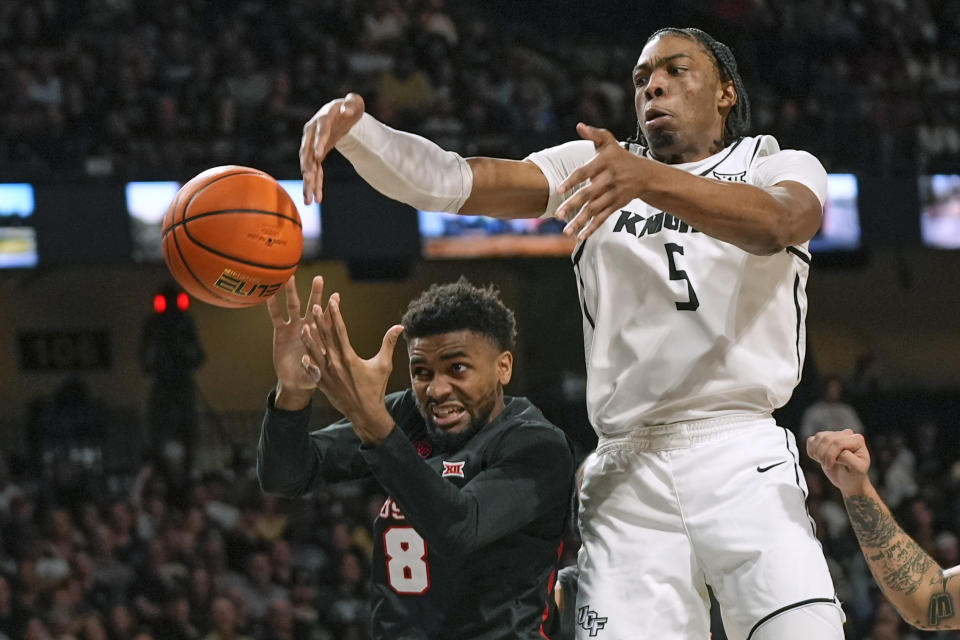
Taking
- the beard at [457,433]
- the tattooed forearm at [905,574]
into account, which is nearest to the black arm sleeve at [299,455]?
the beard at [457,433]

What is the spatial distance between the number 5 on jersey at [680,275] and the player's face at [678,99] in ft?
0.95

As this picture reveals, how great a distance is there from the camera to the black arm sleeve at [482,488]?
300 centimetres

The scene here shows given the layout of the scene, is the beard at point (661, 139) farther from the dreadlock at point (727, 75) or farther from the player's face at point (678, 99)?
the dreadlock at point (727, 75)

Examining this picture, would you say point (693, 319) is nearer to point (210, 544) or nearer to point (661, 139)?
point (661, 139)

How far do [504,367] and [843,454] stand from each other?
99 centimetres

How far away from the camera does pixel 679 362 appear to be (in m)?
3.10

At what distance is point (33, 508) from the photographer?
1016 cm

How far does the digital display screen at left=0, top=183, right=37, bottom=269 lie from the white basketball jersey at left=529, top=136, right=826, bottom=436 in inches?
333

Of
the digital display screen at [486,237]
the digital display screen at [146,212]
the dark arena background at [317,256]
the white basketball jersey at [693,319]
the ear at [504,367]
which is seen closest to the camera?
the white basketball jersey at [693,319]

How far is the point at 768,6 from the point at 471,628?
1340 cm

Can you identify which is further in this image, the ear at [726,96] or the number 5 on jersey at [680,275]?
the ear at [726,96]

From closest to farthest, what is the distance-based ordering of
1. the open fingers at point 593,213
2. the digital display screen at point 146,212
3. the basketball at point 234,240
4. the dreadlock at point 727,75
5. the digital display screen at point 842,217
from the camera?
the open fingers at point 593,213, the basketball at point 234,240, the dreadlock at point 727,75, the digital display screen at point 146,212, the digital display screen at point 842,217

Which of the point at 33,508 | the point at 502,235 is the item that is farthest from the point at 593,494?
the point at 502,235

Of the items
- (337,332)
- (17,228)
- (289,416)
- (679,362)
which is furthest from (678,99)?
(17,228)
